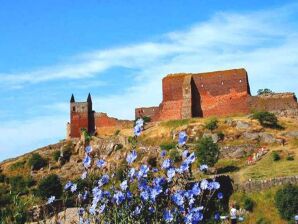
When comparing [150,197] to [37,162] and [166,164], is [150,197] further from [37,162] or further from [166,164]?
[37,162]

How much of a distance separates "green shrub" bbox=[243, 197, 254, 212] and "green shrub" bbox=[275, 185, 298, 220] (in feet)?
Result: 5.74

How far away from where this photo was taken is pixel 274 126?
145 feet

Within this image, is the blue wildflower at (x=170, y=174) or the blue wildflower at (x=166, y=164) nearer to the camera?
the blue wildflower at (x=170, y=174)

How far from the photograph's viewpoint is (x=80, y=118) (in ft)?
196

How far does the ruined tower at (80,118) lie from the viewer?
59.0m

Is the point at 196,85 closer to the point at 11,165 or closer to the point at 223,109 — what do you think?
the point at 223,109

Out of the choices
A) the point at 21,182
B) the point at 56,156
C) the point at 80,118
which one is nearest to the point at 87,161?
the point at 21,182

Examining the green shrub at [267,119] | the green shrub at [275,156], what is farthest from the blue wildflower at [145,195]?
the green shrub at [267,119]

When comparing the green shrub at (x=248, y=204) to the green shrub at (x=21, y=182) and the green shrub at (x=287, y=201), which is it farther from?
the green shrub at (x=21, y=182)

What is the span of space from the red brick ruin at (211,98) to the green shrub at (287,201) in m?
22.5

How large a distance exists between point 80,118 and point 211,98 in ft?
53.6

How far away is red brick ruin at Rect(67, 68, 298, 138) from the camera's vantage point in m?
49.6

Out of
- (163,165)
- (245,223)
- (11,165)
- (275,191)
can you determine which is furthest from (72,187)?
(11,165)

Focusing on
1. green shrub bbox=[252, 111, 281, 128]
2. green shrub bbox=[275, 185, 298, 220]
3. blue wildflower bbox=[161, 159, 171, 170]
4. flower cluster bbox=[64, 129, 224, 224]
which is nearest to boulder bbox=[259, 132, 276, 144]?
green shrub bbox=[252, 111, 281, 128]
